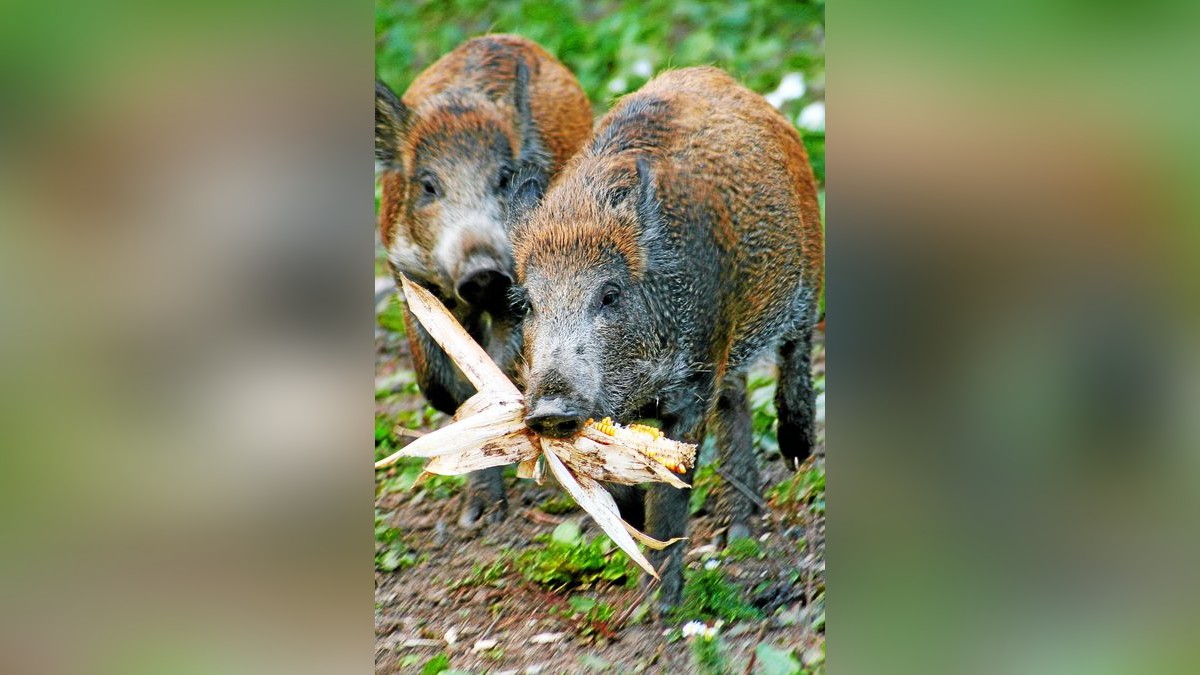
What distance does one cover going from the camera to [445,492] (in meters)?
3.64

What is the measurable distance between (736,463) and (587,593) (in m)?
0.61

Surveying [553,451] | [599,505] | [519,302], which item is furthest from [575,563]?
[519,302]

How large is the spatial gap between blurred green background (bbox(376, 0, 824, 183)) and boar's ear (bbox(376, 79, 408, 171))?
0.06 metres

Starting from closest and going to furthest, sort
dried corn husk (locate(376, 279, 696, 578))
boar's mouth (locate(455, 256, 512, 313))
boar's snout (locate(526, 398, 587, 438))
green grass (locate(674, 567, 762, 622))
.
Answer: boar's snout (locate(526, 398, 587, 438))
dried corn husk (locate(376, 279, 696, 578))
boar's mouth (locate(455, 256, 512, 313))
green grass (locate(674, 567, 762, 622))

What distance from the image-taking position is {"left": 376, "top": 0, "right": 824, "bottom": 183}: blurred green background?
11.5ft

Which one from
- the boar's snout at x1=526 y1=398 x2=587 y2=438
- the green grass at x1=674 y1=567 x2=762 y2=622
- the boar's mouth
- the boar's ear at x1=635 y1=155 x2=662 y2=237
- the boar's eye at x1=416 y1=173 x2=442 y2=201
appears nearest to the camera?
the boar's snout at x1=526 y1=398 x2=587 y2=438

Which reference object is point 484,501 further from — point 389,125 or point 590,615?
point 389,125

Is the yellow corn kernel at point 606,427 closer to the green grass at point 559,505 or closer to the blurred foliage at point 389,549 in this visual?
the green grass at point 559,505

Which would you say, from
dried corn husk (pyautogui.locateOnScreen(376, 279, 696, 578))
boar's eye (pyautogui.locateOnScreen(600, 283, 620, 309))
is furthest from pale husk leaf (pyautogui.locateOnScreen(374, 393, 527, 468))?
boar's eye (pyautogui.locateOnScreen(600, 283, 620, 309))

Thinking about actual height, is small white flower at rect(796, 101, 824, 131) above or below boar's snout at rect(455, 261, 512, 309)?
above

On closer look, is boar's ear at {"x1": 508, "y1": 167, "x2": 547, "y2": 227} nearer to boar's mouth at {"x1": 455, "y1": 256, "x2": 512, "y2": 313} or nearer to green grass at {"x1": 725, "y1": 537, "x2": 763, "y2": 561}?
boar's mouth at {"x1": 455, "y1": 256, "x2": 512, "y2": 313}
